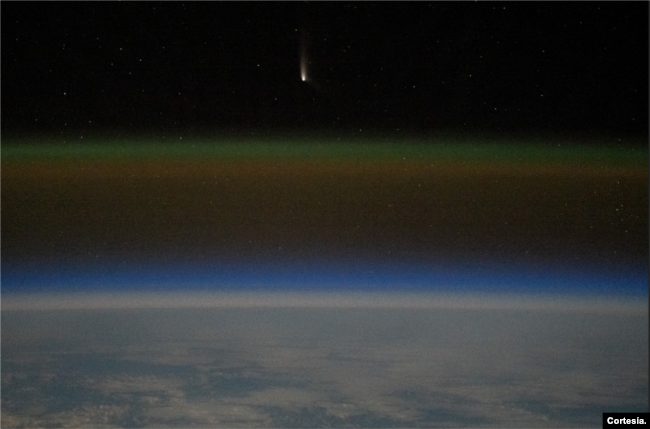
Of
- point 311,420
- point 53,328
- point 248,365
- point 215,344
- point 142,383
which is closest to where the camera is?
point 311,420

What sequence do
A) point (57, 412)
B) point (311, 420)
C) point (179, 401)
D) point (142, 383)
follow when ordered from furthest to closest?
point (142, 383), point (179, 401), point (311, 420), point (57, 412)

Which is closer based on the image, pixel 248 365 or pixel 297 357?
pixel 248 365

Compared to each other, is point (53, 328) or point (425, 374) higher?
point (53, 328)

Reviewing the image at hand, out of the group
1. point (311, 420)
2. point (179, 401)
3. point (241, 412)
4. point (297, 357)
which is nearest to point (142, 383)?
point (179, 401)

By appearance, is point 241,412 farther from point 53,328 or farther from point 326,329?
point 53,328

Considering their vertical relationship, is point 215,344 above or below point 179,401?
above

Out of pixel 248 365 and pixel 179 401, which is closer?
pixel 179 401

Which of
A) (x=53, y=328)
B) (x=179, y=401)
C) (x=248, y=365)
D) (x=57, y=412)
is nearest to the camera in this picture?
(x=57, y=412)

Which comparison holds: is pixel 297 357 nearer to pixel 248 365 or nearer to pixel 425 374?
pixel 248 365

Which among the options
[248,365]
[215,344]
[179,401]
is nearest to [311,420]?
[179,401]
